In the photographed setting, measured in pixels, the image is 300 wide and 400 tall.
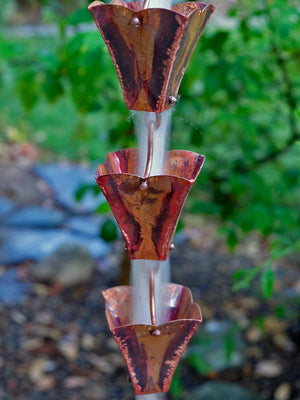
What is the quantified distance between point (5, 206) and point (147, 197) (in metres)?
3.30

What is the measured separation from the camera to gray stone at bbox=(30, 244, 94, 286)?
2.71m

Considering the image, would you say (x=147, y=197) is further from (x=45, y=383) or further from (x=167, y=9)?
(x=45, y=383)

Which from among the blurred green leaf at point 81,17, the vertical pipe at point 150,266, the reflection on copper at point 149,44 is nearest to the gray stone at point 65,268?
the blurred green leaf at point 81,17

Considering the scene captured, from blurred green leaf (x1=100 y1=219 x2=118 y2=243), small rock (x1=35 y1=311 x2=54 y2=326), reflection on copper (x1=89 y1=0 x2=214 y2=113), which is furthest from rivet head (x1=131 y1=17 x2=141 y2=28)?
small rock (x1=35 y1=311 x2=54 y2=326)

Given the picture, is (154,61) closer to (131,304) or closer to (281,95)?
(131,304)

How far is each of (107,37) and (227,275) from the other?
7.89 ft

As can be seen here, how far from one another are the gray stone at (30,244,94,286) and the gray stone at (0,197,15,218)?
0.91m

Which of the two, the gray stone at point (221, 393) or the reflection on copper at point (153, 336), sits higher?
the reflection on copper at point (153, 336)

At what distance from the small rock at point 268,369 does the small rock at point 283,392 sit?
82 mm

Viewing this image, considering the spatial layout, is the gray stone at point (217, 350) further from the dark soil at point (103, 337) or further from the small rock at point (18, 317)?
the small rock at point (18, 317)

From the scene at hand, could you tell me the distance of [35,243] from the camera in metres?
3.20

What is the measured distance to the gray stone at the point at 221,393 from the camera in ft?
6.01

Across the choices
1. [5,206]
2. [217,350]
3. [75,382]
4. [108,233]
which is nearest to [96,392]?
[75,382]

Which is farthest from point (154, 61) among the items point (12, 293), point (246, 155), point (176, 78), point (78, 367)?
point (12, 293)
